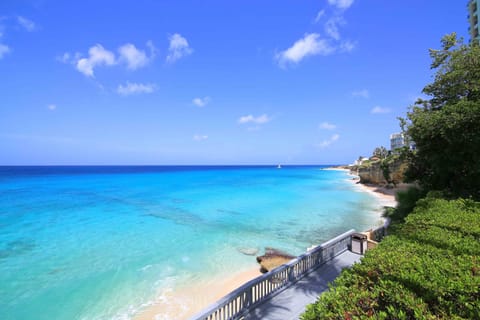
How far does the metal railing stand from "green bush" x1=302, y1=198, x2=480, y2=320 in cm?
248

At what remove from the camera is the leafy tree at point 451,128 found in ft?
23.0

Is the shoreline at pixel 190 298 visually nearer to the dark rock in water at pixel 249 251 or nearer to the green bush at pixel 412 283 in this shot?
the dark rock in water at pixel 249 251

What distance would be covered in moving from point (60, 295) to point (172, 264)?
4.01 meters

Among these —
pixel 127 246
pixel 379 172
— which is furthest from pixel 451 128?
pixel 379 172

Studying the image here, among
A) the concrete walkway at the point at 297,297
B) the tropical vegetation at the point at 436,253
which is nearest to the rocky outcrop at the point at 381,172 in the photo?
the tropical vegetation at the point at 436,253

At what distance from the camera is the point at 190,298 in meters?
7.38

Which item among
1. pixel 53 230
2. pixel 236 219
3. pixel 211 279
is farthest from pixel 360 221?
pixel 53 230

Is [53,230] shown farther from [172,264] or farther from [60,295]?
[172,264]

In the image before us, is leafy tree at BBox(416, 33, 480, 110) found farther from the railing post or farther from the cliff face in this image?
the cliff face

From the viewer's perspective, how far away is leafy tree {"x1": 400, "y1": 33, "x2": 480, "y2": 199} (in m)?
7.01

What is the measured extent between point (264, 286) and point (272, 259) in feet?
15.8

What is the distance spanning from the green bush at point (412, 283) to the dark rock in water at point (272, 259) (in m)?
6.22

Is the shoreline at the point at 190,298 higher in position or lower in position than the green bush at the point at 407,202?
lower

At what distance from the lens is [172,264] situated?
32.5 ft
